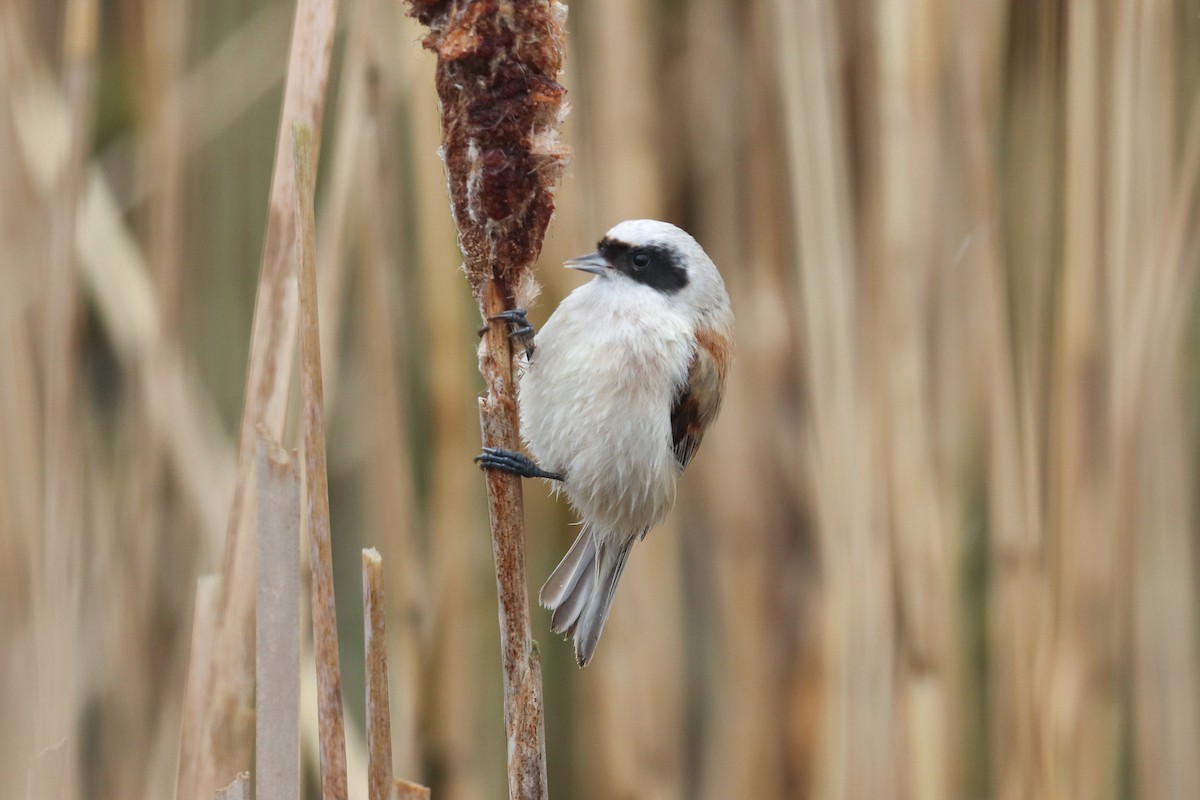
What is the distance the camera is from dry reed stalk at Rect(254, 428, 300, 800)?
100 centimetres

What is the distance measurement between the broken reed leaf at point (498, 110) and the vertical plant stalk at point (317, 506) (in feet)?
0.55

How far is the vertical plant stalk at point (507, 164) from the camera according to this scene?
3.47 ft

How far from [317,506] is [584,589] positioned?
75 centimetres

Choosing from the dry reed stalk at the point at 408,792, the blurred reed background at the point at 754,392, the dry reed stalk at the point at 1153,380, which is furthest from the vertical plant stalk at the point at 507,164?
the dry reed stalk at the point at 1153,380

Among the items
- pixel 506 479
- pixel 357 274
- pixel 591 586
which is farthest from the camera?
pixel 357 274

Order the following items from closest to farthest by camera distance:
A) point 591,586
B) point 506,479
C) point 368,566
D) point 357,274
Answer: point 368,566, point 506,479, point 591,586, point 357,274

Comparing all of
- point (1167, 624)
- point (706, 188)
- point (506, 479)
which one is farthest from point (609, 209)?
point (1167, 624)

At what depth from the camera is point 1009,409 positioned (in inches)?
69.1

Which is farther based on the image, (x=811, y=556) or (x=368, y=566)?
(x=811, y=556)

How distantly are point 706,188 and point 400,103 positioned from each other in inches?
22.0

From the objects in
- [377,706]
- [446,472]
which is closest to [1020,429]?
[446,472]

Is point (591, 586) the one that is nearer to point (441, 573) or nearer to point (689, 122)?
point (441, 573)

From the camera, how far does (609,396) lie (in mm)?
1574

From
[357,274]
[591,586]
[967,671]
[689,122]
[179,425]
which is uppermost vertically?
[689,122]
